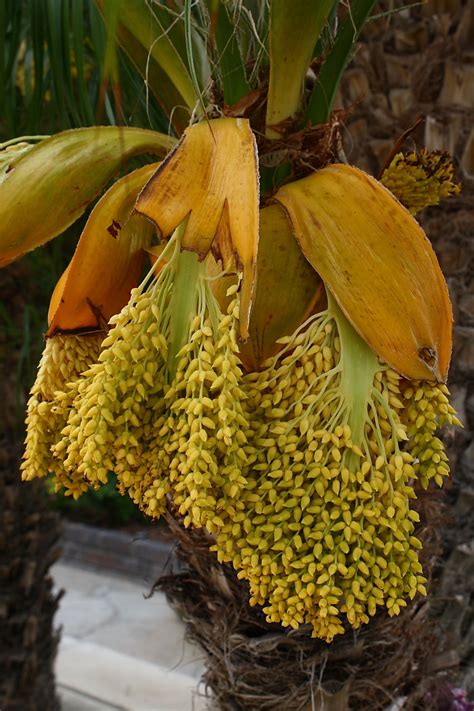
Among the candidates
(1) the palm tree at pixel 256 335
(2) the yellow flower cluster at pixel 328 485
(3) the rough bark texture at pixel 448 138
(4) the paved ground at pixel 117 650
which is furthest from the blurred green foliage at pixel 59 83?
(4) the paved ground at pixel 117 650

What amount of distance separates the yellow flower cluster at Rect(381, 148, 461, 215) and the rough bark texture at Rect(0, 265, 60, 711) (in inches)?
64.8

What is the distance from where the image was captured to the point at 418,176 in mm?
970

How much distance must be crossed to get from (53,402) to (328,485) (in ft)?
1.08

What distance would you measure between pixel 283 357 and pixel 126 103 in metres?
0.94

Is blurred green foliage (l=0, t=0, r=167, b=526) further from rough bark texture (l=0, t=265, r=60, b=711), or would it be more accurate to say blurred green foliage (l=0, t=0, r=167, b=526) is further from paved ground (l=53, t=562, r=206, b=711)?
paved ground (l=53, t=562, r=206, b=711)

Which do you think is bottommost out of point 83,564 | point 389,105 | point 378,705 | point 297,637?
point 83,564

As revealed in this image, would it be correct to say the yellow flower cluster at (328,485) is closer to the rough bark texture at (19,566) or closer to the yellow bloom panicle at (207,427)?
the yellow bloom panicle at (207,427)

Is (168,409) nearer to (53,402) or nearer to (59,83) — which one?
(53,402)

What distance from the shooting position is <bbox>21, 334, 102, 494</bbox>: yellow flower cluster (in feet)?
2.75

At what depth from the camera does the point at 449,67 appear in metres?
1.43

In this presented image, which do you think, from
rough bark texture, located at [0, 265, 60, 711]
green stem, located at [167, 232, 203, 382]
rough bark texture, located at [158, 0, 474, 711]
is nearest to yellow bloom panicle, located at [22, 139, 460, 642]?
green stem, located at [167, 232, 203, 382]

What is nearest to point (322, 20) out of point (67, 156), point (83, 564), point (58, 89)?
point (67, 156)

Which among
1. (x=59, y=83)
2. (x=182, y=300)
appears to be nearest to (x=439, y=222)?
(x=59, y=83)

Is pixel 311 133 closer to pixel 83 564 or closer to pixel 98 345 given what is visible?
pixel 98 345
